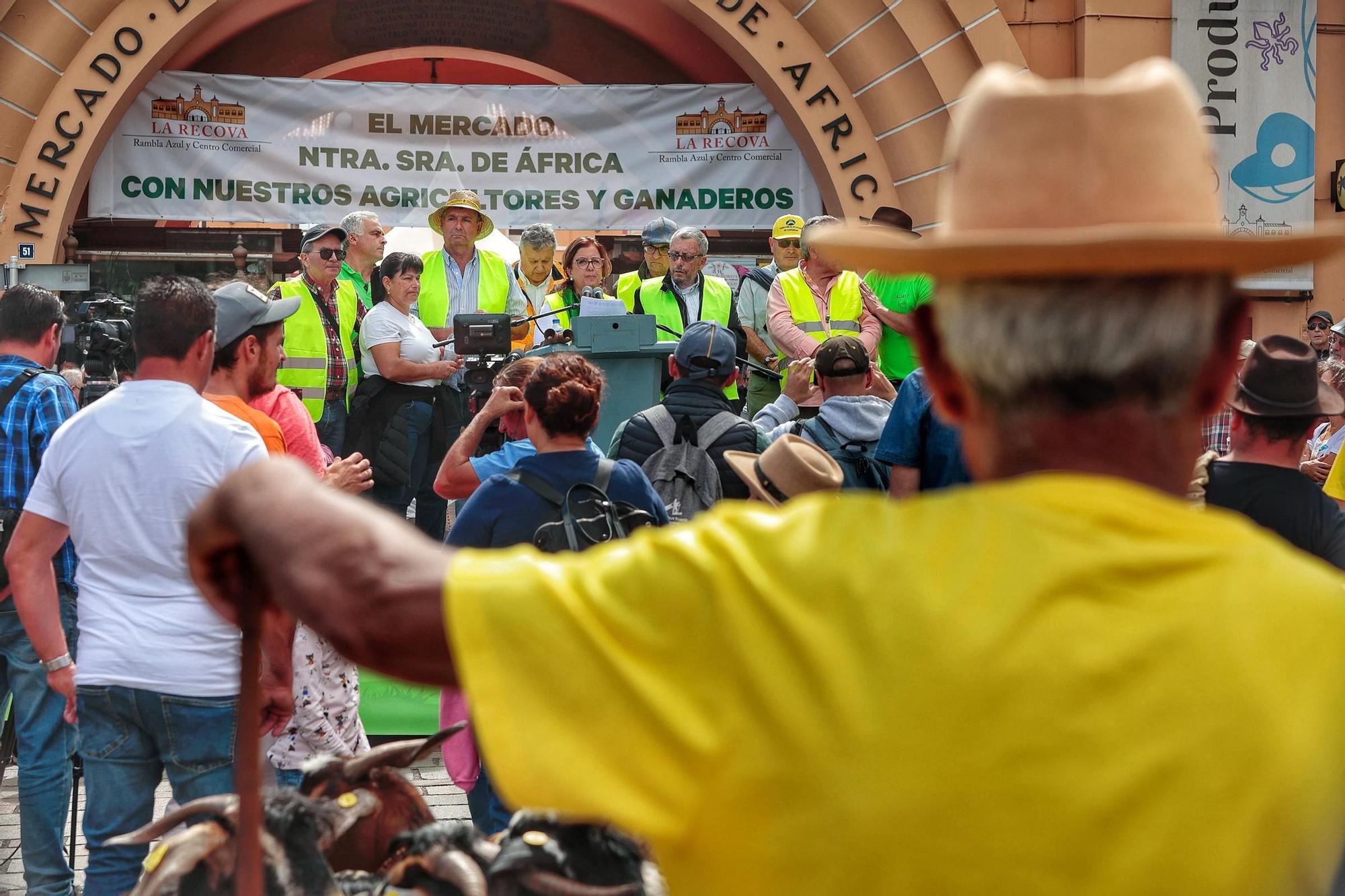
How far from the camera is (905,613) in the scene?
109 centimetres

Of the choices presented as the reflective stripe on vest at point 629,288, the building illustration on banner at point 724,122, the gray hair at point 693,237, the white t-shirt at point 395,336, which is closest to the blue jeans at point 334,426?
the white t-shirt at point 395,336

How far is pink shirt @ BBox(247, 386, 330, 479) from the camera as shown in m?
4.52

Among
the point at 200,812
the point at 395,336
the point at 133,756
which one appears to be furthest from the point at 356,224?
the point at 200,812

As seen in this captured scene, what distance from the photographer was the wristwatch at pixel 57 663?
12.8 ft

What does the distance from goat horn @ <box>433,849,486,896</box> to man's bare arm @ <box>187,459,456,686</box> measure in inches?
48.4

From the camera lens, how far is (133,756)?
353cm

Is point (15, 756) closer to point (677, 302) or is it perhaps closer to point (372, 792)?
point (372, 792)

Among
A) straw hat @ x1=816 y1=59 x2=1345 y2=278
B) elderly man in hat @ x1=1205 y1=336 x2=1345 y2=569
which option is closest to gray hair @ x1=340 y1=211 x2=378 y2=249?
elderly man in hat @ x1=1205 y1=336 x2=1345 y2=569

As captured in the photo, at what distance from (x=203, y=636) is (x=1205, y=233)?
2.89 meters

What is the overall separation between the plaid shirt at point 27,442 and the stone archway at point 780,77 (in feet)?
20.4

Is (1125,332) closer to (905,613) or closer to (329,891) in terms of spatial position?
(905,613)

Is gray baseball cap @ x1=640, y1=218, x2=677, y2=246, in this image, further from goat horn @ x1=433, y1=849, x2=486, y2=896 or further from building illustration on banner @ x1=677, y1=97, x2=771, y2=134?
goat horn @ x1=433, y1=849, x2=486, y2=896

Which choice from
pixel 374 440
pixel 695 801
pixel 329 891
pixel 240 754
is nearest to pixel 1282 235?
pixel 695 801

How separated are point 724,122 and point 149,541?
29.4ft
